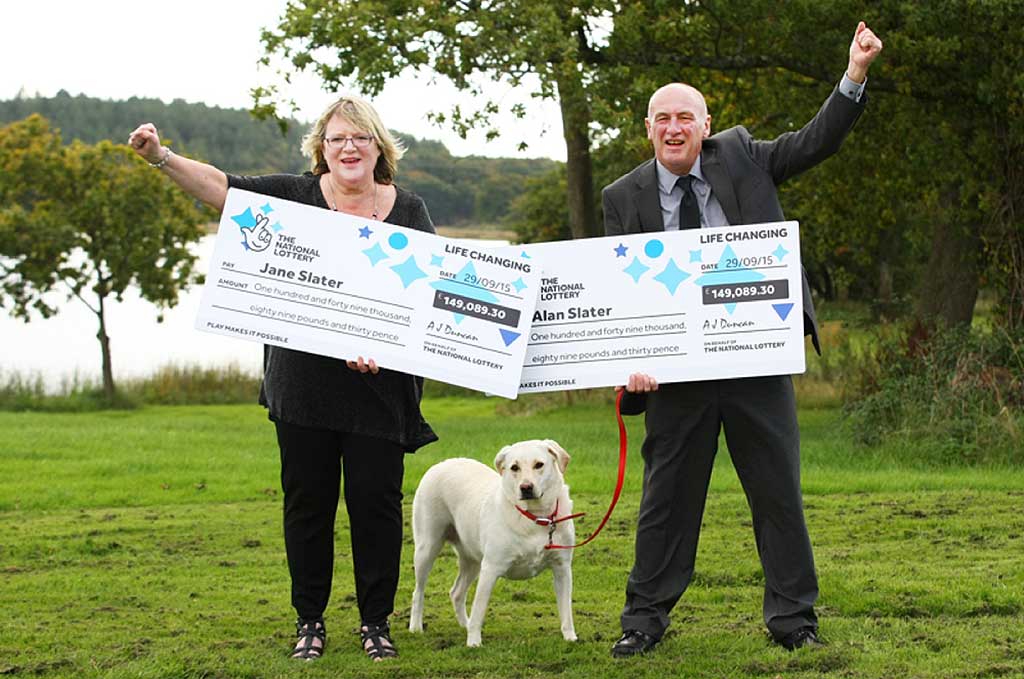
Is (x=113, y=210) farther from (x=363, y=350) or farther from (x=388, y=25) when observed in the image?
(x=363, y=350)

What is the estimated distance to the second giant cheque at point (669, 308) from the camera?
6168 mm

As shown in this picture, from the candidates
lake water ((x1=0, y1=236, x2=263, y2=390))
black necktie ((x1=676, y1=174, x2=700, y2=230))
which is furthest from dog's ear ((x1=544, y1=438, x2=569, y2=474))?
lake water ((x1=0, y1=236, x2=263, y2=390))

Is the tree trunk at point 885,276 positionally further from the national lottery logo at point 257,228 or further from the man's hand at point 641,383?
the national lottery logo at point 257,228

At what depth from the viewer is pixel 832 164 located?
65.9ft

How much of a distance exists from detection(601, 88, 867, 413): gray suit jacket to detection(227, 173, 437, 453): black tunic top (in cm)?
100

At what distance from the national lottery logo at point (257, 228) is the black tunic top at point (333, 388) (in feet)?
0.37

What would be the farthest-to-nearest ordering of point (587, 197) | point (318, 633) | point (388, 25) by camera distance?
point (587, 197) < point (388, 25) < point (318, 633)

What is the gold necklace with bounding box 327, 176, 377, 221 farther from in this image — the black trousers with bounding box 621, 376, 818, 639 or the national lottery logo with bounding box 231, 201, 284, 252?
the black trousers with bounding box 621, 376, 818, 639

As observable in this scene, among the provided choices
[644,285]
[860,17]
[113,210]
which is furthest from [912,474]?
[113,210]

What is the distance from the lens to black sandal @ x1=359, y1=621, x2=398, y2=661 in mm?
6387

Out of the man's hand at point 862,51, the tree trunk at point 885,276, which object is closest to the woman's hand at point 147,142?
the man's hand at point 862,51

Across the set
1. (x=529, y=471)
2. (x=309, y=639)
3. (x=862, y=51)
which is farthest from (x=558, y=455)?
(x=862, y=51)

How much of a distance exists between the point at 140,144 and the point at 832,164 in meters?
15.6

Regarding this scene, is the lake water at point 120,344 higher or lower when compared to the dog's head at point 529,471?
higher
